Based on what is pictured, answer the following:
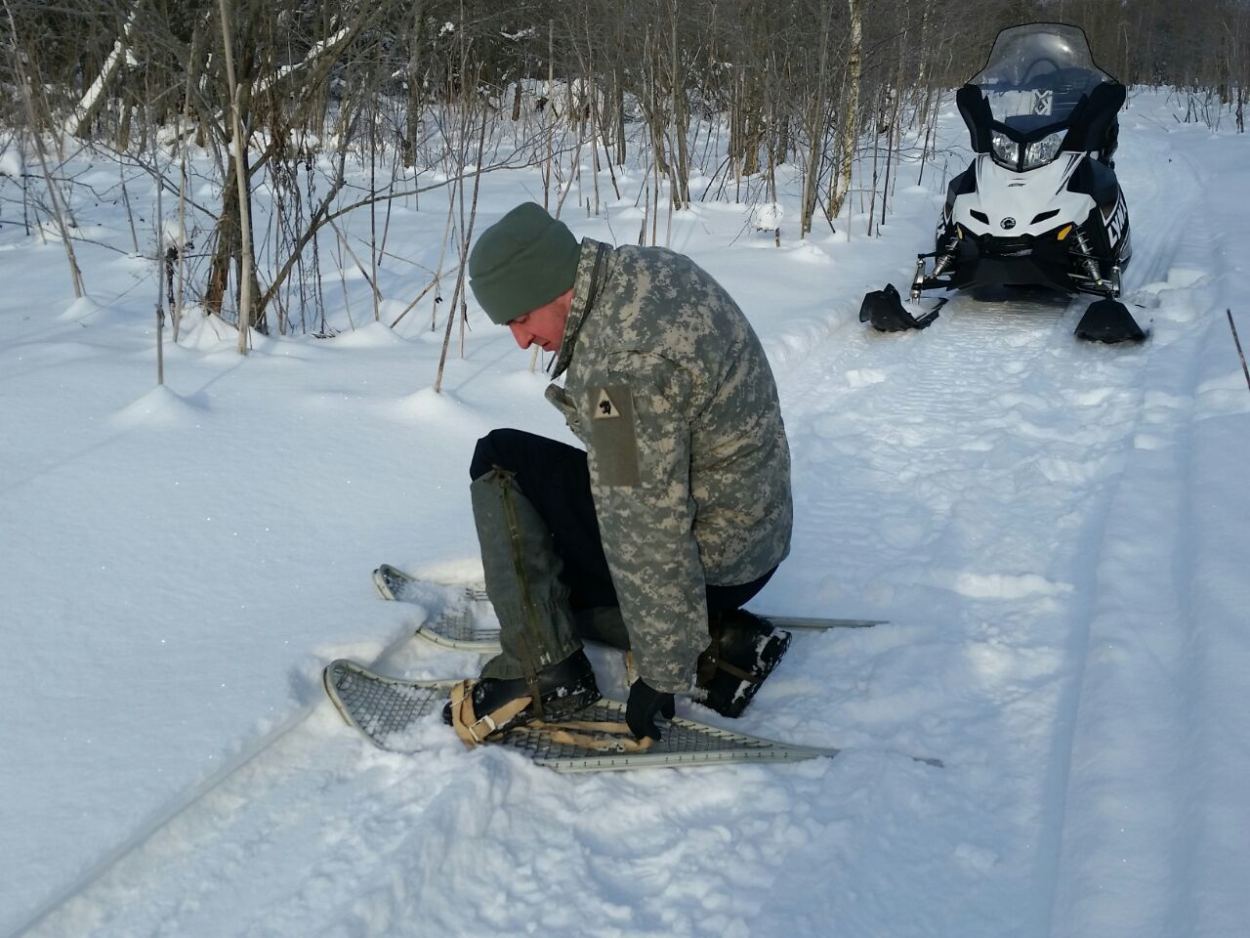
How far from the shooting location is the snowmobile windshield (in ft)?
17.9

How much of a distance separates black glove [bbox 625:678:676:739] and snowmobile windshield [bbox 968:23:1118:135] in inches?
173

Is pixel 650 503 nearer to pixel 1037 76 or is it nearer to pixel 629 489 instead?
pixel 629 489

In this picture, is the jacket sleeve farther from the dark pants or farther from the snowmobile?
the snowmobile

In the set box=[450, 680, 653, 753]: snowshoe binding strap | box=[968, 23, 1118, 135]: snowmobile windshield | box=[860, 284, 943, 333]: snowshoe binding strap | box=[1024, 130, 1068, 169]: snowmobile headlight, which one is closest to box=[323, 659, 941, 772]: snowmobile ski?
box=[450, 680, 653, 753]: snowshoe binding strap

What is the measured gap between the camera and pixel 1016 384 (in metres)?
4.23

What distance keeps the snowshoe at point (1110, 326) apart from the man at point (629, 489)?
3.06m

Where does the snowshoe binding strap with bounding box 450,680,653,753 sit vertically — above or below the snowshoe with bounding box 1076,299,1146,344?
below

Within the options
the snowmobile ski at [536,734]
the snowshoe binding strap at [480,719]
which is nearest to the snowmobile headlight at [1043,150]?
the snowmobile ski at [536,734]

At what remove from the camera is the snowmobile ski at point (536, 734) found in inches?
78.9

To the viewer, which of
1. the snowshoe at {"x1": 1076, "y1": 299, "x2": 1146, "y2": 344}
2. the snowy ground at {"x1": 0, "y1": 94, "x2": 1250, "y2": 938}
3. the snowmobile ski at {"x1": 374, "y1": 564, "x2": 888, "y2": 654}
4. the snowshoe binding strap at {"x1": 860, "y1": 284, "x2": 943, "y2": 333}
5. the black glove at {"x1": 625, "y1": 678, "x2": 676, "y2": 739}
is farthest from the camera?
the snowshoe binding strap at {"x1": 860, "y1": 284, "x2": 943, "y2": 333}

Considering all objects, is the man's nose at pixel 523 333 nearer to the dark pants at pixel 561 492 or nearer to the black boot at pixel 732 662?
the dark pants at pixel 561 492

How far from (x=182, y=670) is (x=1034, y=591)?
81.2 inches

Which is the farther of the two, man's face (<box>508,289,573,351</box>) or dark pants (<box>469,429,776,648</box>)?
dark pants (<box>469,429,776,648</box>)

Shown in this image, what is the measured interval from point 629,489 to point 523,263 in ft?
1.38
